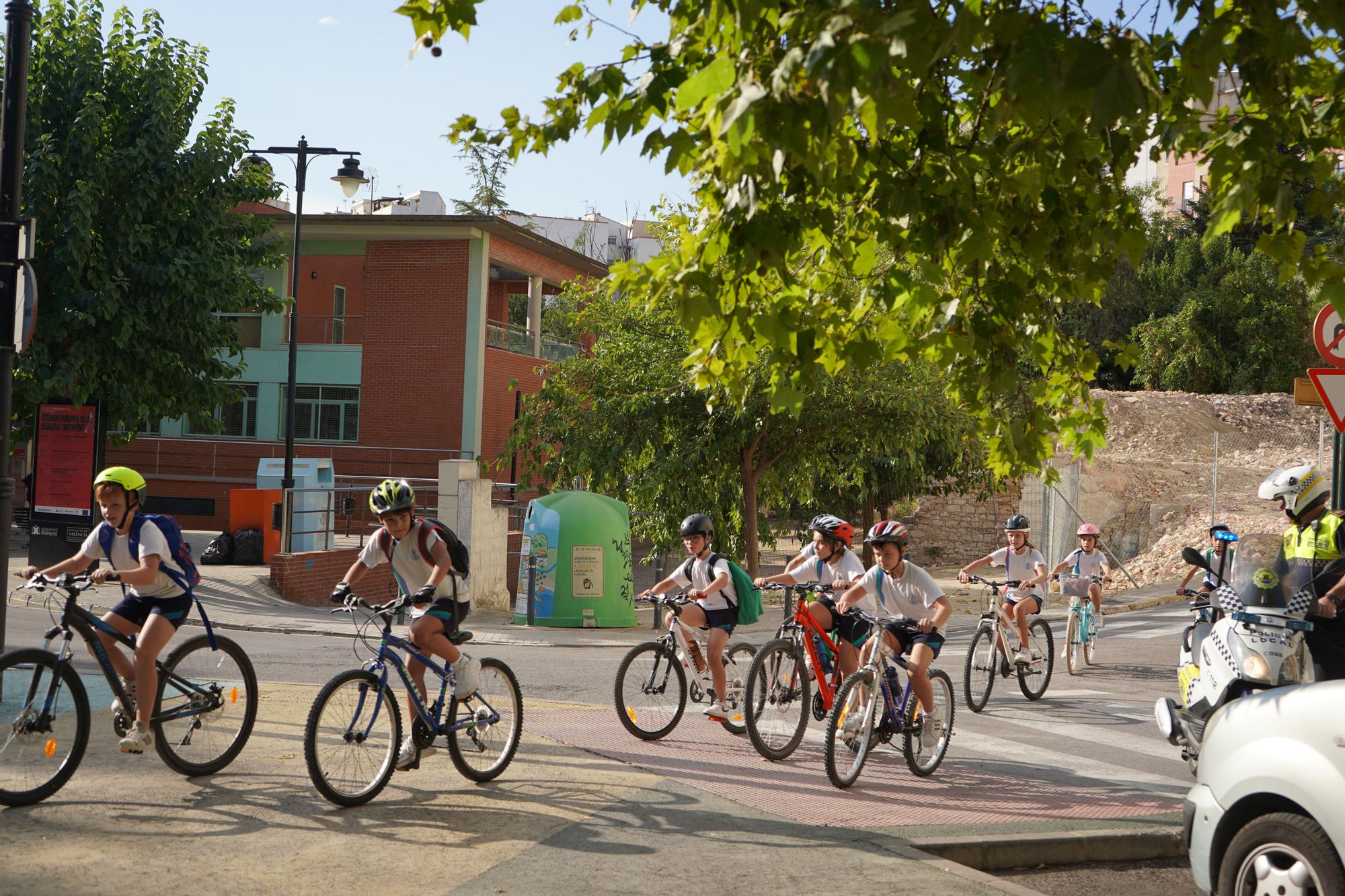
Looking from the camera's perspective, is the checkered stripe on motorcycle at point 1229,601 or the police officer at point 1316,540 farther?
the police officer at point 1316,540

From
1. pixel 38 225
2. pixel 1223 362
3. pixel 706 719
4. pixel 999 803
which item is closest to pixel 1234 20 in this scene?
pixel 999 803

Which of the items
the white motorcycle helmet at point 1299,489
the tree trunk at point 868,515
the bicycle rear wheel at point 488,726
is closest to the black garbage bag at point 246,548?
the tree trunk at point 868,515

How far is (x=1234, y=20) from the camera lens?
4762 mm

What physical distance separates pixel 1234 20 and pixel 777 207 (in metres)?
1.73

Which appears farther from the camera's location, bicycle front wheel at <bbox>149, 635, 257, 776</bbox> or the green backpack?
the green backpack

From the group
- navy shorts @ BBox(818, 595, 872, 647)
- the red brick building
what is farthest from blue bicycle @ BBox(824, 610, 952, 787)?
the red brick building

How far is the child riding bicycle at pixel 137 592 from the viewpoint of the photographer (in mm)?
6922

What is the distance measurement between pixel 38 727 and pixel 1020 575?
9.33m

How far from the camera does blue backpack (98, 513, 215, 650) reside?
23.0 ft

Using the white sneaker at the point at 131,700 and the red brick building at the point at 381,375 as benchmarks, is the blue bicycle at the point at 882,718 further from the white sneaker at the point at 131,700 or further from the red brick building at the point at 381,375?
the red brick building at the point at 381,375

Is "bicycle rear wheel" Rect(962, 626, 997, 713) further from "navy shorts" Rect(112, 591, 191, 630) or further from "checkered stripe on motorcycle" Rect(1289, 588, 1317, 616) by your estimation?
"navy shorts" Rect(112, 591, 191, 630)

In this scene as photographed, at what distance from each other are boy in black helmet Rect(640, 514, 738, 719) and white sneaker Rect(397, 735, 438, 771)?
8.54 ft

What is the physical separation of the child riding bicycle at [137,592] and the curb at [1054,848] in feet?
13.0

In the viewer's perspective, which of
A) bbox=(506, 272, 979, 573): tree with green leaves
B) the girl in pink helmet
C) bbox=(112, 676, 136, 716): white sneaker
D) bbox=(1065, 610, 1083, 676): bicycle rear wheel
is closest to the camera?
bbox=(112, 676, 136, 716): white sneaker
